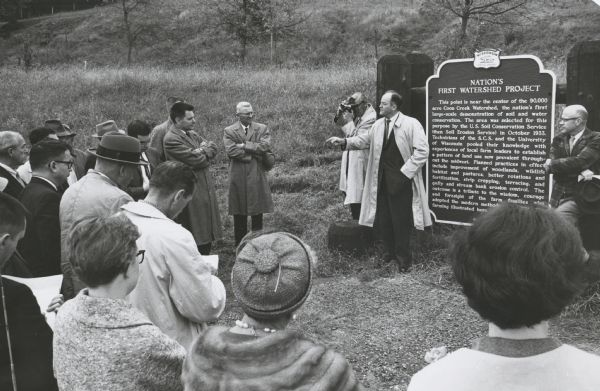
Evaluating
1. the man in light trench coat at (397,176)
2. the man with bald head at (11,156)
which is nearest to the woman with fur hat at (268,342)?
the man with bald head at (11,156)

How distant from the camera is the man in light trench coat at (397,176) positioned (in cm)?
693

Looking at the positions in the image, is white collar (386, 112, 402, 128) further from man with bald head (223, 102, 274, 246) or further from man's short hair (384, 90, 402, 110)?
man with bald head (223, 102, 274, 246)

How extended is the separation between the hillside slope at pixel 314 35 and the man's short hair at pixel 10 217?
22323mm

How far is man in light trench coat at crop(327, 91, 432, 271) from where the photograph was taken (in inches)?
273

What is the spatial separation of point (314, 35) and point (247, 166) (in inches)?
1085

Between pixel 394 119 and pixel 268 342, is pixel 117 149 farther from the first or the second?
pixel 394 119

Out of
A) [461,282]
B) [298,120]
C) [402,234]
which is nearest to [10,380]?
[461,282]

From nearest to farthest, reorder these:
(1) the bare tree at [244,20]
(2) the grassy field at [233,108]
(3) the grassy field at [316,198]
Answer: (3) the grassy field at [316,198], (2) the grassy field at [233,108], (1) the bare tree at [244,20]

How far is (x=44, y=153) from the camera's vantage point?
4.50 meters

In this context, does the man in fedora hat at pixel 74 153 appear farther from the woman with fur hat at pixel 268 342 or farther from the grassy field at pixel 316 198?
the woman with fur hat at pixel 268 342

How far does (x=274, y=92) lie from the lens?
18266mm

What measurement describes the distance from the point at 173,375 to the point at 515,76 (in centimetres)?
547

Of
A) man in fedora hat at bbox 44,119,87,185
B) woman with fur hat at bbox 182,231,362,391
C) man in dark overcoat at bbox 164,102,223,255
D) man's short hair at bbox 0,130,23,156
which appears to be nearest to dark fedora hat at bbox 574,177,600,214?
man in dark overcoat at bbox 164,102,223,255

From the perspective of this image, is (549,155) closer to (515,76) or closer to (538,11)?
(515,76)
